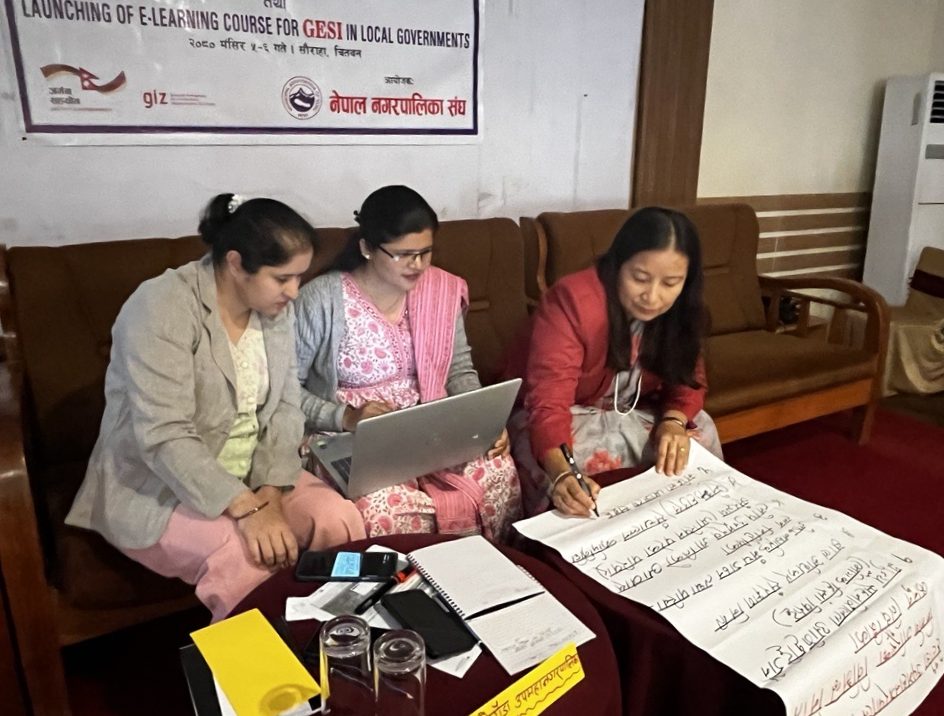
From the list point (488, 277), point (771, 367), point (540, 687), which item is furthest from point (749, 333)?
point (540, 687)

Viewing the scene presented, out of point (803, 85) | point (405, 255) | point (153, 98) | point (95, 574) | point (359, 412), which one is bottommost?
point (95, 574)

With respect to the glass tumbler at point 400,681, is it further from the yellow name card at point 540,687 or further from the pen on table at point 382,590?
the pen on table at point 382,590

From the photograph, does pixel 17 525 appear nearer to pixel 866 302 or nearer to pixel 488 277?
pixel 488 277

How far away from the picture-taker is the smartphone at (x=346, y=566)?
120cm

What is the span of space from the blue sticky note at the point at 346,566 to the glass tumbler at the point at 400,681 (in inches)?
10.6

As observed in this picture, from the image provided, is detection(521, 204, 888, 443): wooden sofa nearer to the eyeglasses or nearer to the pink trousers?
the eyeglasses

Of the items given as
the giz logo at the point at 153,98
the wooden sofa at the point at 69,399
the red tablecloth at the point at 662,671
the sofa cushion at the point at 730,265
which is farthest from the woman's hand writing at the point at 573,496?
the sofa cushion at the point at 730,265

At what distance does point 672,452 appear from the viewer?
1641 mm

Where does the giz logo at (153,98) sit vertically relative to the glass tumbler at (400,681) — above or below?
above

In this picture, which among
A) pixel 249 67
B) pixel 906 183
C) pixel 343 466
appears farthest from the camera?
pixel 906 183

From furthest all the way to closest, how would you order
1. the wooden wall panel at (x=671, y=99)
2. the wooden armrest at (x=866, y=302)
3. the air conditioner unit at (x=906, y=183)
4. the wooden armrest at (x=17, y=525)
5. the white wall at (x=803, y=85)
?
the air conditioner unit at (x=906, y=183), the white wall at (x=803, y=85), the wooden wall panel at (x=671, y=99), the wooden armrest at (x=866, y=302), the wooden armrest at (x=17, y=525)

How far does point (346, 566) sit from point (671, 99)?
239 cm

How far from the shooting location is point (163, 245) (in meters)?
1.94

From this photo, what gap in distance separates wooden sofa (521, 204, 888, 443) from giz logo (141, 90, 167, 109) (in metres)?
1.16
